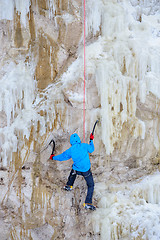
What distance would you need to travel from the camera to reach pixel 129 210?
13.9 feet

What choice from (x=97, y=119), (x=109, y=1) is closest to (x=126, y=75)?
(x=97, y=119)

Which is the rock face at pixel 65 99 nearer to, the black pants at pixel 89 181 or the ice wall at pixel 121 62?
the ice wall at pixel 121 62

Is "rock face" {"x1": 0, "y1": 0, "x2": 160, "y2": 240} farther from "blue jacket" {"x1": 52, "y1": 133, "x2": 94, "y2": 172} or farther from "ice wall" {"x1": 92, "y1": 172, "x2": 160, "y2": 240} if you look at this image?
"blue jacket" {"x1": 52, "y1": 133, "x2": 94, "y2": 172}

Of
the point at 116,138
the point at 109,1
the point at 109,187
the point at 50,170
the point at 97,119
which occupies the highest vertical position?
the point at 109,1

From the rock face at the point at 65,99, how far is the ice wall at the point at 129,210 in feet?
0.07

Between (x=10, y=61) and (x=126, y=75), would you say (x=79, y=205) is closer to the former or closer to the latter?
(x=126, y=75)

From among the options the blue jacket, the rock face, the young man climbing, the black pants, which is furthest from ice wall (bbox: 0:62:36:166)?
the black pants

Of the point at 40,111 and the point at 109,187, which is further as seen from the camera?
the point at 109,187

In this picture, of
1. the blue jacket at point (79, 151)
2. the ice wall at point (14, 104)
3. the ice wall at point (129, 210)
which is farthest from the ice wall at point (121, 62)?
the ice wall at point (14, 104)

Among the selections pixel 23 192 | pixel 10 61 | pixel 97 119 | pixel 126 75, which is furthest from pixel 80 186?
pixel 10 61

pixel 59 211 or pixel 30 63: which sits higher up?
pixel 30 63

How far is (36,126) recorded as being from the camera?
14.4ft

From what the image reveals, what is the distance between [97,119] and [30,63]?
1653 mm

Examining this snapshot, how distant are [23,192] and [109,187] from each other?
170 cm
